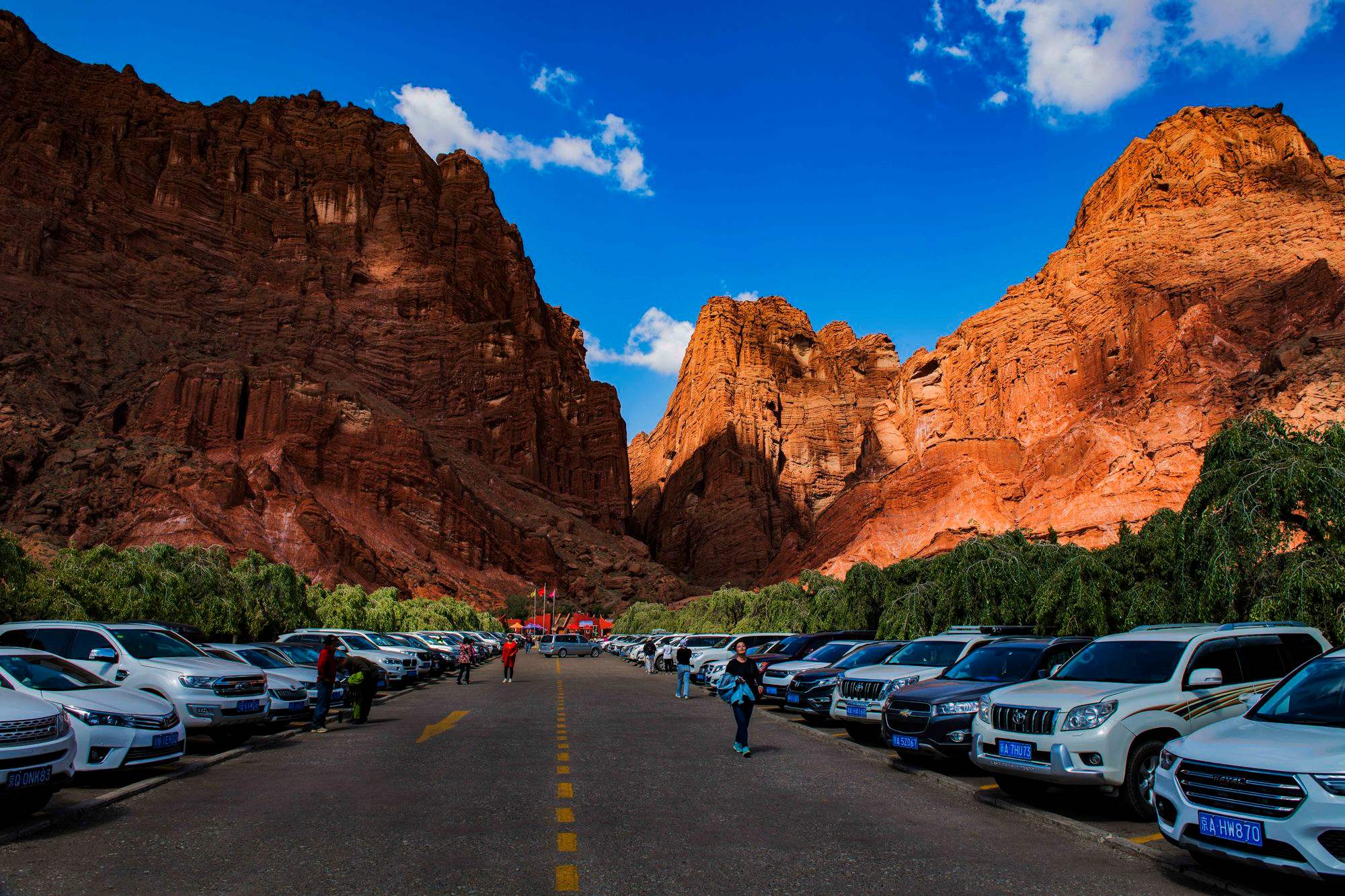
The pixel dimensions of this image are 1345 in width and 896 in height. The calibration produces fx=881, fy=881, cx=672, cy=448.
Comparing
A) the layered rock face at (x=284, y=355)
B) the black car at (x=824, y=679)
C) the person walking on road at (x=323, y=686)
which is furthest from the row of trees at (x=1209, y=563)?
the layered rock face at (x=284, y=355)

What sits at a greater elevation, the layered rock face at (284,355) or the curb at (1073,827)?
the layered rock face at (284,355)

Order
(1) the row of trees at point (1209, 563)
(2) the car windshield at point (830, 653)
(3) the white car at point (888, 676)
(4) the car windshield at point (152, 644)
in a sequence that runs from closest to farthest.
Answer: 1. (4) the car windshield at point (152, 644)
2. (3) the white car at point (888, 676)
3. (1) the row of trees at point (1209, 563)
4. (2) the car windshield at point (830, 653)

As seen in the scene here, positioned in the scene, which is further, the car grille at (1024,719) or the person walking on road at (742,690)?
the person walking on road at (742,690)

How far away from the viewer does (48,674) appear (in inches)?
381

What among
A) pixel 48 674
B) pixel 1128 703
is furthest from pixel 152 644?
pixel 1128 703

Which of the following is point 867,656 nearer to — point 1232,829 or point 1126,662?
point 1126,662

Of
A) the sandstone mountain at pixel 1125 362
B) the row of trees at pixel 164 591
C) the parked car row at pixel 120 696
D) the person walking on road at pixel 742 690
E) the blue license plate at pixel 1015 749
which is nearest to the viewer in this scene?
the parked car row at pixel 120 696

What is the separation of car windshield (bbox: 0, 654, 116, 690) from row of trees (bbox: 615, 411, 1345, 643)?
15935 millimetres

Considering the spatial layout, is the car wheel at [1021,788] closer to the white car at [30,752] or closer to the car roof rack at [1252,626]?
the car roof rack at [1252,626]

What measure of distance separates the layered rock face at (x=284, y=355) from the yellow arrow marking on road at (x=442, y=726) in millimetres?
64637

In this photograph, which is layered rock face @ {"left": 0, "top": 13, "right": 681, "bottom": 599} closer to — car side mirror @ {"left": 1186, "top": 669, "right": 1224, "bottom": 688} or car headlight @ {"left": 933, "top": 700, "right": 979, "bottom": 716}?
car headlight @ {"left": 933, "top": 700, "right": 979, "bottom": 716}

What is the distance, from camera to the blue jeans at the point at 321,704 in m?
15.4

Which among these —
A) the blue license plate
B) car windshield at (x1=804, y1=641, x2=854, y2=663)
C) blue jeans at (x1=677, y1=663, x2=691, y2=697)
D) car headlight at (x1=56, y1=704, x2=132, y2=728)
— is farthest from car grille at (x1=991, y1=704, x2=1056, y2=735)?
blue jeans at (x1=677, y1=663, x2=691, y2=697)

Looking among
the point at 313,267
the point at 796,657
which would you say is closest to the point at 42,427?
the point at 313,267
